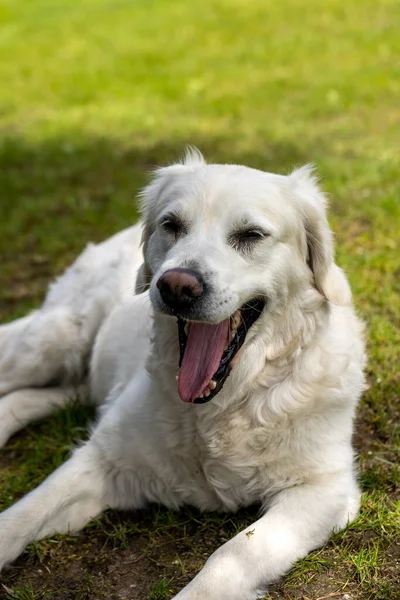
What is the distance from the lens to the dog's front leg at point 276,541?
120 inches

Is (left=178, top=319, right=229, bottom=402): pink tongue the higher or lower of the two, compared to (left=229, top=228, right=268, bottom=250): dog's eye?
lower

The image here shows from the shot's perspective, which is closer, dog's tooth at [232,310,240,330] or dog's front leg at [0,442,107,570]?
dog's tooth at [232,310,240,330]

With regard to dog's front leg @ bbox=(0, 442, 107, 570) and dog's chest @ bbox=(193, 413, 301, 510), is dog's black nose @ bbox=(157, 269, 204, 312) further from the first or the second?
dog's front leg @ bbox=(0, 442, 107, 570)

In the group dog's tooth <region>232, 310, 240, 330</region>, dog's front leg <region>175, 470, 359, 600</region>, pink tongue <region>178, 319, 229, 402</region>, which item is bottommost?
dog's front leg <region>175, 470, 359, 600</region>

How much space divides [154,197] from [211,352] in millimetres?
884

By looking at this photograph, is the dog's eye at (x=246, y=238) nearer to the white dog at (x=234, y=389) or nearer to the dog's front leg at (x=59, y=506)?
the white dog at (x=234, y=389)

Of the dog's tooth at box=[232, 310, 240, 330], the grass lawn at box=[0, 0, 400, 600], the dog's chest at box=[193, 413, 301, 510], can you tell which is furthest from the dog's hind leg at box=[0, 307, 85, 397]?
the dog's tooth at box=[232, 310, 240, 330]

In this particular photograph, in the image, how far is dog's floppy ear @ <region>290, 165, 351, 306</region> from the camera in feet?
11.2

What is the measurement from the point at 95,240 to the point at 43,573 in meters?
3.96

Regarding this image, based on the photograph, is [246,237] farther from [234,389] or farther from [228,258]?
[234,389]

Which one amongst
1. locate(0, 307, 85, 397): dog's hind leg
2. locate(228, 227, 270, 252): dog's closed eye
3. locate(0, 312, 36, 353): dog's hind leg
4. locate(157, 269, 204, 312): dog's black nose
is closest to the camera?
locate(157, 269, 204, 312): dog's black nose

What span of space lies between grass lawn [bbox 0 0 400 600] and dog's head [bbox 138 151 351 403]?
850 mm

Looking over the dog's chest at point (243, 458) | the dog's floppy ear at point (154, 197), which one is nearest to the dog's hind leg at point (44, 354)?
the dog's floppy ear at point (154, 197)

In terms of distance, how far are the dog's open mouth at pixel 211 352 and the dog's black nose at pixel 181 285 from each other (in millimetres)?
268
